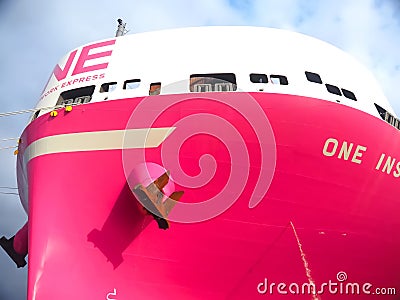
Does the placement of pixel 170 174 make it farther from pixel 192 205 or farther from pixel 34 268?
pixel 34 268

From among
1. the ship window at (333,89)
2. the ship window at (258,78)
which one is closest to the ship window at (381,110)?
the ship window at (333,89)

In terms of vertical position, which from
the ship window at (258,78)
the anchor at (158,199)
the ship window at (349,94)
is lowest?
the anchor at (158,199)

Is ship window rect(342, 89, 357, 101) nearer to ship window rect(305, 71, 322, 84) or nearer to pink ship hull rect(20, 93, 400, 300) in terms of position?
ship window rect(305, 71, 322, 84)

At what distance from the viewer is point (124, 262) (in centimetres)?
789

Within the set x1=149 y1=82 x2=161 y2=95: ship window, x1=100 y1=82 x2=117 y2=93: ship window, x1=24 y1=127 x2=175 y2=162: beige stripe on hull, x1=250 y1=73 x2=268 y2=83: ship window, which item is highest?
x1=250 y1=73 x2=268 y2=83: ship window

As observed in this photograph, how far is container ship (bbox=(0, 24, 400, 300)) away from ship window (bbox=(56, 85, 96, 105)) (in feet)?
1.98

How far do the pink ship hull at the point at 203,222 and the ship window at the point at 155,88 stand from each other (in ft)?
1.98

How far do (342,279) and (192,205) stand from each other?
11.3 feet

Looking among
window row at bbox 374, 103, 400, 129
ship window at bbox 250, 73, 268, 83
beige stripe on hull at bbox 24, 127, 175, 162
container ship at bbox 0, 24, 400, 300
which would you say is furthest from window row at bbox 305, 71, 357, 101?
beige stripe on hull at bbox 24, 127, 175, 162

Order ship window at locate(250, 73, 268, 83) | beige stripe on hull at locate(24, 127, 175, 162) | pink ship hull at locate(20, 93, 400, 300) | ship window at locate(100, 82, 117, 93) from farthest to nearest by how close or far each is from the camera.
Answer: ship window at locate(100, 82, 117, 93) < ship window at locate(250, 73, 268, 83) < beige stripe on hull at locate(24, 127, 175, 162) < pink ship hull at locate(20, 93, 400, 300)

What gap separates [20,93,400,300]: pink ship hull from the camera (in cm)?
791

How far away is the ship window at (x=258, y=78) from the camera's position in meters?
9.08

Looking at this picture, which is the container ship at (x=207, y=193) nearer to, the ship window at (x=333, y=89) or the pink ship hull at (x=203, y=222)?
the pink ship hull at (x=203, y=222)

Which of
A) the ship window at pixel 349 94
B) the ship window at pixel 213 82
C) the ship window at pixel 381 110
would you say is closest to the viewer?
the ship window at pixel 213 82
